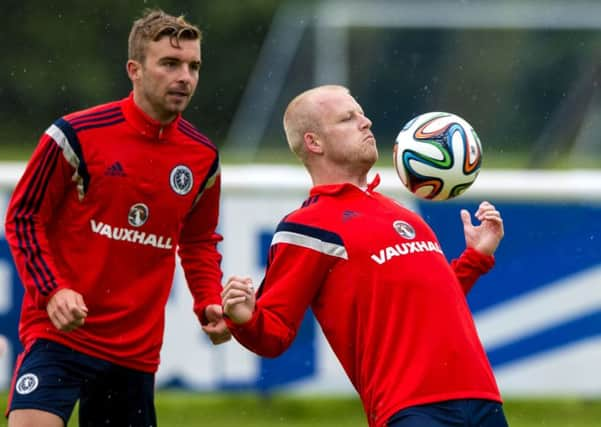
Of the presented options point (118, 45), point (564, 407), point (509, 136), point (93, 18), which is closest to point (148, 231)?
point (564, 407)

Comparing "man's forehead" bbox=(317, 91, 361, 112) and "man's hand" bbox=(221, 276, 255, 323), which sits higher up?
"man's forehead" bbox=(317, 91, 361, 112)

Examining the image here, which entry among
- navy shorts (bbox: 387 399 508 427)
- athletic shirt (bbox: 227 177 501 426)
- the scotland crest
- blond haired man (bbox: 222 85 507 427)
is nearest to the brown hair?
the scotland crest

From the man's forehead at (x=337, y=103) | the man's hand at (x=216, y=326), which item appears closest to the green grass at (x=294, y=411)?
the man's hand at (x=216, y=326)

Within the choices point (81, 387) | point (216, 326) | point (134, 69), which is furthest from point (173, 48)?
point (81, 387)

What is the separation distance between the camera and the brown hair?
562 centimetres

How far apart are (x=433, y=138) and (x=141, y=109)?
1.28 metres

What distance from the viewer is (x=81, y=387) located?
5457mm

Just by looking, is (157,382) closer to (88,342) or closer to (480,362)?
(88,342)

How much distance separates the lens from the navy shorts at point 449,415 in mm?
4500

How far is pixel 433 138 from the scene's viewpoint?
16.8 feet

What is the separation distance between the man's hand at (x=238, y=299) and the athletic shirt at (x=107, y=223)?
0.98 m

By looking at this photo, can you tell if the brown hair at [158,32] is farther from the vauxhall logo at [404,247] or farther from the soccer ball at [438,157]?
the vauxhall logo at [404,247]

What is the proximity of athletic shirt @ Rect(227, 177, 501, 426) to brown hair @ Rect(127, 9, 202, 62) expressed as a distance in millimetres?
1176

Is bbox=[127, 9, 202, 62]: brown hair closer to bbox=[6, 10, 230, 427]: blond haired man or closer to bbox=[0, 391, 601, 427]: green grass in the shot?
bbox=[6, 10, 230, 427]: blond haired man
